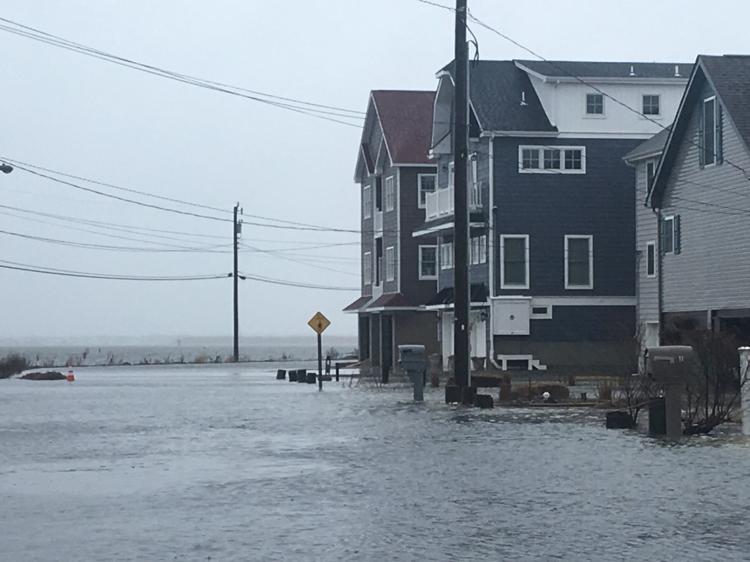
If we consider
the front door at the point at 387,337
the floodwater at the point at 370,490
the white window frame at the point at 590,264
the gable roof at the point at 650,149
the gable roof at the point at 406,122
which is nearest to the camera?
the floodwater at the point at 370,490

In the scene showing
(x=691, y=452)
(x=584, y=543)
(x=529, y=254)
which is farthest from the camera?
(x=529, y=254)

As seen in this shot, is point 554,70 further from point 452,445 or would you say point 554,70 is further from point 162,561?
point 162,561

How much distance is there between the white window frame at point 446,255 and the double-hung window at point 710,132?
19857 mm

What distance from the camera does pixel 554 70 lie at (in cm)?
5778

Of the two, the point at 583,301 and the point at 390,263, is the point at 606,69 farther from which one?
the point at 390,263

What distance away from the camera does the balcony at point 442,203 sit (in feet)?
191

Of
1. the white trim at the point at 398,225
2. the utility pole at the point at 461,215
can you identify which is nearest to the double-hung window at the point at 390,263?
the white trim at the point at 398,225

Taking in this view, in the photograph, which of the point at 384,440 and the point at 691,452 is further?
the point at 384,440

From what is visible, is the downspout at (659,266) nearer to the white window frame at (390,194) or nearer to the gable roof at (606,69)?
the gable roof at (606,69)

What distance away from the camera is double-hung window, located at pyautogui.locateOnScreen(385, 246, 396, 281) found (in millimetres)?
70562

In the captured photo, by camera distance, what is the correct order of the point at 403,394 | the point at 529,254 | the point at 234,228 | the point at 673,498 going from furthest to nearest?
the point at 234,228
the point at 529,254
the point at 403,394
the point at 673,498

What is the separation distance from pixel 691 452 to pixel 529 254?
37.0 meters

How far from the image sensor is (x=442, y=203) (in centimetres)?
6150

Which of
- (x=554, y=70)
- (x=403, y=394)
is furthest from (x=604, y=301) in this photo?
(x=403, y=394)
